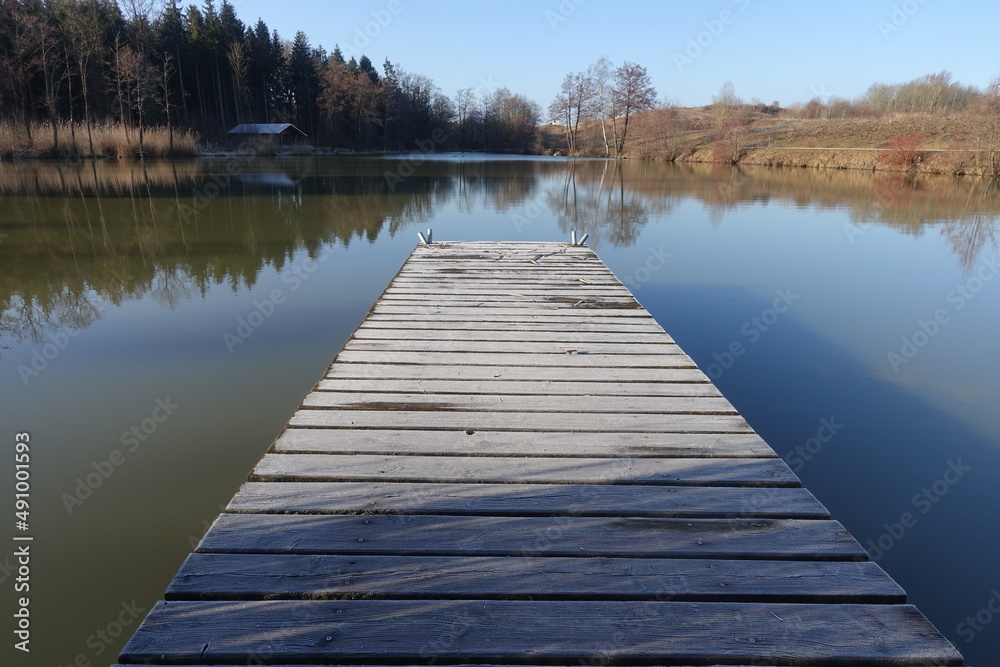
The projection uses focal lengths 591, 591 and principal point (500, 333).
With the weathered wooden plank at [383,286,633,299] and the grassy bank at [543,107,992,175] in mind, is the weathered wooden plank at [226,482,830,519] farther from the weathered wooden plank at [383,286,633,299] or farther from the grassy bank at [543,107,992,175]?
the grassy bank at [543,107,992,175]

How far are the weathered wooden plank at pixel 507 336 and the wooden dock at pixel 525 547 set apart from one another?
68 centimetres

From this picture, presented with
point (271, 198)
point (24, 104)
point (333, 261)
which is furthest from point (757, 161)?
point (24, 104)

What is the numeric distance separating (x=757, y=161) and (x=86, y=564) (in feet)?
125

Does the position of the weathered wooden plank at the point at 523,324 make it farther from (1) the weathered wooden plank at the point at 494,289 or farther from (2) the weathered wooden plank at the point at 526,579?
(2) the weathered wooden plank at the point at 526,579

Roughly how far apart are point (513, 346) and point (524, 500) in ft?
5.50

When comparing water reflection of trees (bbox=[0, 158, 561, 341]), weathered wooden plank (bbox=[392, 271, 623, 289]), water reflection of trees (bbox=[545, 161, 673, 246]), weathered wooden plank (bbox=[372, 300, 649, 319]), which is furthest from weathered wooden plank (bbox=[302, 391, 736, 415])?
water reflection of trees (bbox=[545, 161, 673, 246])

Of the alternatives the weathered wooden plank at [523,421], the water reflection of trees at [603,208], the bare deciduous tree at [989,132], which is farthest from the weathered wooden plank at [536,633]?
the bare deciduous tree at [989,132]

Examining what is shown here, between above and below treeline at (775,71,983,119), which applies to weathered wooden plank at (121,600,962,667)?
below

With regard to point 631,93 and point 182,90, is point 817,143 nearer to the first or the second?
point 631,93

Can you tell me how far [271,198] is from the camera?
47.3ft

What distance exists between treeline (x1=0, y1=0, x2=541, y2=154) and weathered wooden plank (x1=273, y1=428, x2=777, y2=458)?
2998 centimetres

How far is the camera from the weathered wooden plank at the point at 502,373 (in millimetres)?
3055

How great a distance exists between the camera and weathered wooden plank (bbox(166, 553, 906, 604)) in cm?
153

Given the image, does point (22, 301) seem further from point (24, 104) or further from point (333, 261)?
point (24, 104)
